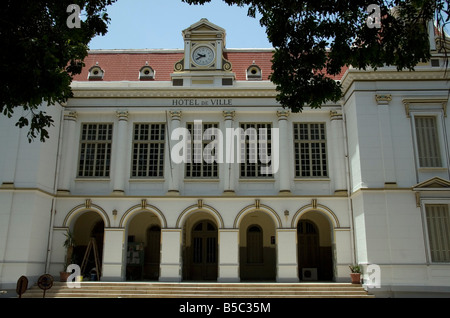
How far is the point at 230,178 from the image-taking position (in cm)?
1975

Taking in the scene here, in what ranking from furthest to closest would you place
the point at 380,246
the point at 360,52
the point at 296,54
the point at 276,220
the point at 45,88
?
the point at 276,220 < the point at 380,246 < the point at 296,54 < the point at 360,52 < the point at 45,88

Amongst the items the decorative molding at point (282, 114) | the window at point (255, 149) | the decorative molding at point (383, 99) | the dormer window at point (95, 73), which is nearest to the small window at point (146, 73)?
the dormer window at point (95, 73)

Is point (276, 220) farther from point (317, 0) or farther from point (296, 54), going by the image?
point (317, 0)

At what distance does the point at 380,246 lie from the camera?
55.2 feet

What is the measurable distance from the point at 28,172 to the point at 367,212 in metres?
14.5

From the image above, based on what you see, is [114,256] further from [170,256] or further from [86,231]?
[86,231]

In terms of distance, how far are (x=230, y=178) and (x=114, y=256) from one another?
6.33 m

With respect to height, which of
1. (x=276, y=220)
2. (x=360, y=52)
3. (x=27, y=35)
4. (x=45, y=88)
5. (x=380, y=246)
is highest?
(x=27, y=35)

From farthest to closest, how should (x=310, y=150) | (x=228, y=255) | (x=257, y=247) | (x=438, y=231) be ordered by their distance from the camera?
(x=257, y=247), (x=310, y=150), (x=228, y=255), (x=438, y=231)

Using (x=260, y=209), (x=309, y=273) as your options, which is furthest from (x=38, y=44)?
(x=309, y=273)

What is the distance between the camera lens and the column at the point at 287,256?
61.1 feet

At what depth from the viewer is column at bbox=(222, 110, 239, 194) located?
64.5 ft

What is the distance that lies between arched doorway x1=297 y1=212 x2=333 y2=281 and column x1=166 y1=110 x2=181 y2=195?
6976 mm

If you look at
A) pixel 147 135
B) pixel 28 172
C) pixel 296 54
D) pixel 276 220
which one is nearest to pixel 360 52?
pixel 296 54
